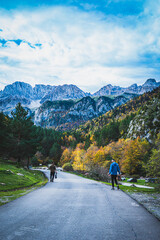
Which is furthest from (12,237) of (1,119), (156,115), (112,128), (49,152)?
(49,152)

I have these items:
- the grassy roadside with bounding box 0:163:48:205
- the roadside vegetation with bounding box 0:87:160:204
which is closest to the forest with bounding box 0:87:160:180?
the roadside vegetation with bounding box 0:87:160:204

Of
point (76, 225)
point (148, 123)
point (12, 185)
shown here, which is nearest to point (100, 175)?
point (12, 185)

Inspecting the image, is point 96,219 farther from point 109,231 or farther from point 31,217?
point 31,217

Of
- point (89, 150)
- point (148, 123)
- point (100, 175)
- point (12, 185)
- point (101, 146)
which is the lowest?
point (100, 175)

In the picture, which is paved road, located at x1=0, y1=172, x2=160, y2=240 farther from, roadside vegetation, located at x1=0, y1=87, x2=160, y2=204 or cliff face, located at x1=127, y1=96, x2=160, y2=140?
cliff face, located at x1=127, y1=96, x2=160, y2=140

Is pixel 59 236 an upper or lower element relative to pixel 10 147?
lower

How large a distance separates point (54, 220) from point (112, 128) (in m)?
101

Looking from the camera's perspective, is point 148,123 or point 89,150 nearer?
point 148,123

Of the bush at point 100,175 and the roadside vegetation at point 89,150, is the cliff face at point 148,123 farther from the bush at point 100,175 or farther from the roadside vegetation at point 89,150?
the bush at point 100,175

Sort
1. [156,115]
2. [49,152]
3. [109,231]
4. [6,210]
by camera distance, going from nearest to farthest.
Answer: [109,231] → [6,210] → [156,115] → [49,152]

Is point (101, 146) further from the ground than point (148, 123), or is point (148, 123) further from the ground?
point (148, 123)

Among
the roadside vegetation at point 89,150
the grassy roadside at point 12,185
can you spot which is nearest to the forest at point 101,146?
the roadside vegetation at point 89,150

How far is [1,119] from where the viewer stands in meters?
42.4

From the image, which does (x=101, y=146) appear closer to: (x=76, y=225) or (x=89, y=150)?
(x=89, y=150)
